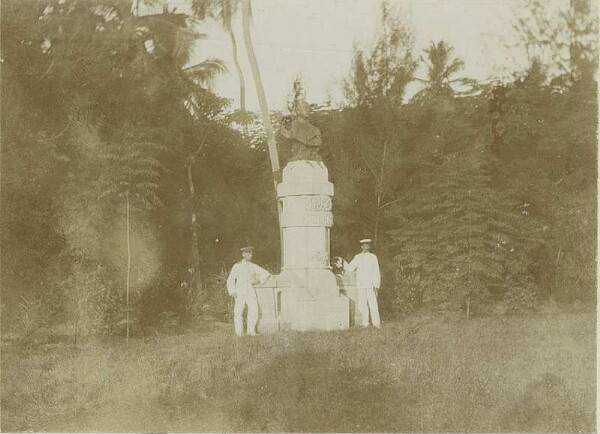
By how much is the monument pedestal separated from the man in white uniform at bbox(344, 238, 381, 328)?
62cm

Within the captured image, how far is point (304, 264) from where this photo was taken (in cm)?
1161

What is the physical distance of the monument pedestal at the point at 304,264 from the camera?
→ 11484mm

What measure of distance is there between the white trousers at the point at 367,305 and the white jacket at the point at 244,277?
186 cm

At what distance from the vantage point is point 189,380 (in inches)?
316

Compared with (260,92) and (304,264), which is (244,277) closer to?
(304,264)

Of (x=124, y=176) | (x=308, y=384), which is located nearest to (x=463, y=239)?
(x=124, y=176)

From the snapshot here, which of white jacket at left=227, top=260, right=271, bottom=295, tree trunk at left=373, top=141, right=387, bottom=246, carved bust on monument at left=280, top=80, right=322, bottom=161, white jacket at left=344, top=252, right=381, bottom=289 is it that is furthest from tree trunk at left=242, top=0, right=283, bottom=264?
white jacket at left=227, top=260, right=271, bottom=295

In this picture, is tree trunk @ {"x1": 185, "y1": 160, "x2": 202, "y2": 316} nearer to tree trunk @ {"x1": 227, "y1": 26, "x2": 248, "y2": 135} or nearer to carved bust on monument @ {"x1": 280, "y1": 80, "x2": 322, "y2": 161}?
tree trunk @ {"x1": 227, "y1": 26, "x2": 248, "y2": 135}

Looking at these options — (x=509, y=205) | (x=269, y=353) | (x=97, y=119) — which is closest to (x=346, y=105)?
(x=509, y=205)

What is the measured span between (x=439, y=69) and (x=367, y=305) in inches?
375

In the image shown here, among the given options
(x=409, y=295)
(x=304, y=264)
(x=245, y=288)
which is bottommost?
(x=409, y=295)

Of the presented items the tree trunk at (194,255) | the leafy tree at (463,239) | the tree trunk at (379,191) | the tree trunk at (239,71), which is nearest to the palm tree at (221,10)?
the tree trunk at (239,71)

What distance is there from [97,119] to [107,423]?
26.8 ft

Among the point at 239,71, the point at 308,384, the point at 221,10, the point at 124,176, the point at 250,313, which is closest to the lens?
the point at 308,384
